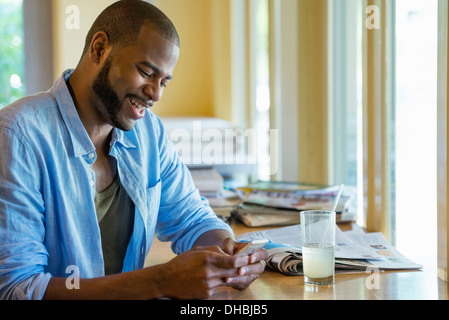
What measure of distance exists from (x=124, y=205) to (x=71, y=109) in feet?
0.93

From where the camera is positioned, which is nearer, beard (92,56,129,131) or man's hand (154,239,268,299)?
man's hand (154,239,268,299)

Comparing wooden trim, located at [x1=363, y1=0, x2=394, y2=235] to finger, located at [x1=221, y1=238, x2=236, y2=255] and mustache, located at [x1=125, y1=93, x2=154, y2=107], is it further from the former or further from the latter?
mustache, located at [x1=125, y1=93, x2=154, y2=107]

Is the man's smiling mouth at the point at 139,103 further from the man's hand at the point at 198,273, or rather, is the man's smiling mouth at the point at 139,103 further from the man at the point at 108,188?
the man's hand at the point at 198,273

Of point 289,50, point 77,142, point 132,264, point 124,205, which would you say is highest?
point 289,50

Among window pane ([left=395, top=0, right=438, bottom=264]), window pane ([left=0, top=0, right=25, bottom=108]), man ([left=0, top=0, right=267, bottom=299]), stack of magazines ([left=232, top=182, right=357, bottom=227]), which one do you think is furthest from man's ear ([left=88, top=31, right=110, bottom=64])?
window pane ([left=0, top=0, right=25, bottom=108])

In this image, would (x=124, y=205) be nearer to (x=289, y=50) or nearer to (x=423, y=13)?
(x=423, y=13)

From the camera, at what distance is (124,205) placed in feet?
4.57

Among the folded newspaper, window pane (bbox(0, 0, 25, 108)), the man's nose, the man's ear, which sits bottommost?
the folded newspaper

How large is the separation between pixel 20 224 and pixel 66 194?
0.16 metres

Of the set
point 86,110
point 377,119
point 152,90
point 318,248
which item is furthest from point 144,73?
point 377,119

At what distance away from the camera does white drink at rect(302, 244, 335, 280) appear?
1134mm

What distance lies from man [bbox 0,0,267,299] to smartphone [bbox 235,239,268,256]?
0.04 metres

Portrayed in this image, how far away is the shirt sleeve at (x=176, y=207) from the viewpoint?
150 cm
